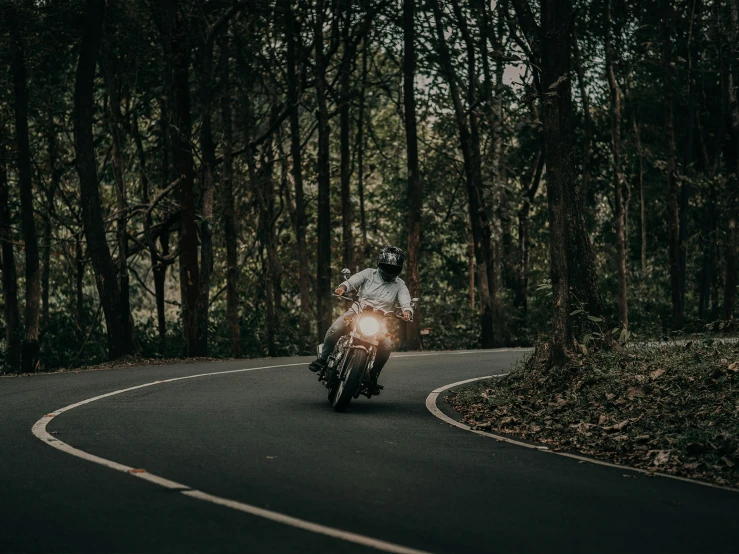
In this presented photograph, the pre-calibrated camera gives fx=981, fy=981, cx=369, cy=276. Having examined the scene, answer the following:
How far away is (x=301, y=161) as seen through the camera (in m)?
34.5

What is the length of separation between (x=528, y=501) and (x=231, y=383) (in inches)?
367

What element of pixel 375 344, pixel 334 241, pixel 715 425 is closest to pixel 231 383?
pixel 375 344

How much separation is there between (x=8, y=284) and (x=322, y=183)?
1078cm

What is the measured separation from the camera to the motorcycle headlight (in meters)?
12.3

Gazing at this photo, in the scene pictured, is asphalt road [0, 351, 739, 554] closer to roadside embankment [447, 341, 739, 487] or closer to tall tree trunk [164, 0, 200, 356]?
roadside embankment [447, 341, 739, 487]

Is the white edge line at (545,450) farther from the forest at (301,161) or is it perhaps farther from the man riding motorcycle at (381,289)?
Answer: the forest at (301,161)

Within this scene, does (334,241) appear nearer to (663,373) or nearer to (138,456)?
(663,373)

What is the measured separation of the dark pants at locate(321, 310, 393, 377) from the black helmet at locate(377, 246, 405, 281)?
674 millimetres

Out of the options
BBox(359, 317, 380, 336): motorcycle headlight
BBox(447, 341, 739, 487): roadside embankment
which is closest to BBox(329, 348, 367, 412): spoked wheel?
BBox(359, 317, 380, 336): motorcycle headlight

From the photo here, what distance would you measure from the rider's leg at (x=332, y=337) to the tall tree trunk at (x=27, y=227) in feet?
56.6

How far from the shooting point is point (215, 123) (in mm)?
34719

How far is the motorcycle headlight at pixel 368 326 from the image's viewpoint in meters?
12.3

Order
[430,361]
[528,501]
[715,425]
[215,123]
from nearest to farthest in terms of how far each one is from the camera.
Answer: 1. [528,501]
2. [715,425]
3. [430,361]
4. [215,123]

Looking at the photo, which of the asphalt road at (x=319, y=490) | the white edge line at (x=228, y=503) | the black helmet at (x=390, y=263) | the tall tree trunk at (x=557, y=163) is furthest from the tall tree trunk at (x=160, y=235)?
the white edge line at (x=228, y=503)
